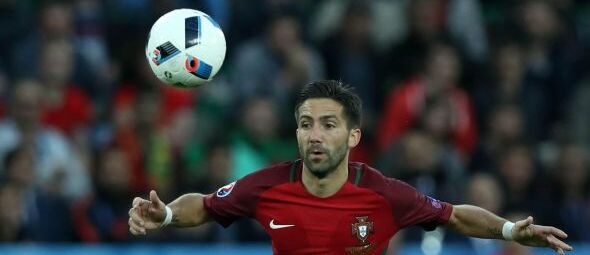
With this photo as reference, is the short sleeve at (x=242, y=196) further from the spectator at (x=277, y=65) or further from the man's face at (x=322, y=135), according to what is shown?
the spectator at (x=277, y=65)

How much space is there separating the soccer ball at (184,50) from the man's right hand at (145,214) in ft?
3.06

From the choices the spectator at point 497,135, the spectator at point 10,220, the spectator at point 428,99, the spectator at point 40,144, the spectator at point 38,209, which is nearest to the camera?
the spectator at point 10,220

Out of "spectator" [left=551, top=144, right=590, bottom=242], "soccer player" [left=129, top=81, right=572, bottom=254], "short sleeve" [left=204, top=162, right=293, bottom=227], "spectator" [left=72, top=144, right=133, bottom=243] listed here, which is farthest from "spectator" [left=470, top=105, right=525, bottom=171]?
"short sleeve" [left=204, top=162, right=293, bottom=227]

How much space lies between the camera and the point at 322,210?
810 cm

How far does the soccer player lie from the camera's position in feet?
26.2

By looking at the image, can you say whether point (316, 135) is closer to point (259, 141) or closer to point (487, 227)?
point (487, 227)

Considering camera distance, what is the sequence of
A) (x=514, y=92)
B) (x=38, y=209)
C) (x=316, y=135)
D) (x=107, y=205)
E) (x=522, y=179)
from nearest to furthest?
(x=316, y=135)
(x=38, y=209)
(x=107, y=205)
(x=522, y=179)
(x=514, y=92)

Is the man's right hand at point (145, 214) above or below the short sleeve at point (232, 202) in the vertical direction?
below

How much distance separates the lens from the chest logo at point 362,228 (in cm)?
808

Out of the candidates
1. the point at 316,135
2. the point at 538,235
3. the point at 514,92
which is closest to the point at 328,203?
the point at 316,135

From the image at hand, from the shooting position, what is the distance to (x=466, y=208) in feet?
27.3

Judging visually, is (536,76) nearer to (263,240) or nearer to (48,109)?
(263,240)

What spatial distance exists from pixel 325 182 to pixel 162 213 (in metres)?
0.94

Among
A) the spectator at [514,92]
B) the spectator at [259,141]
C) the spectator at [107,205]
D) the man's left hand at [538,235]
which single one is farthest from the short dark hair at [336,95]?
the spectator at [514,92]
